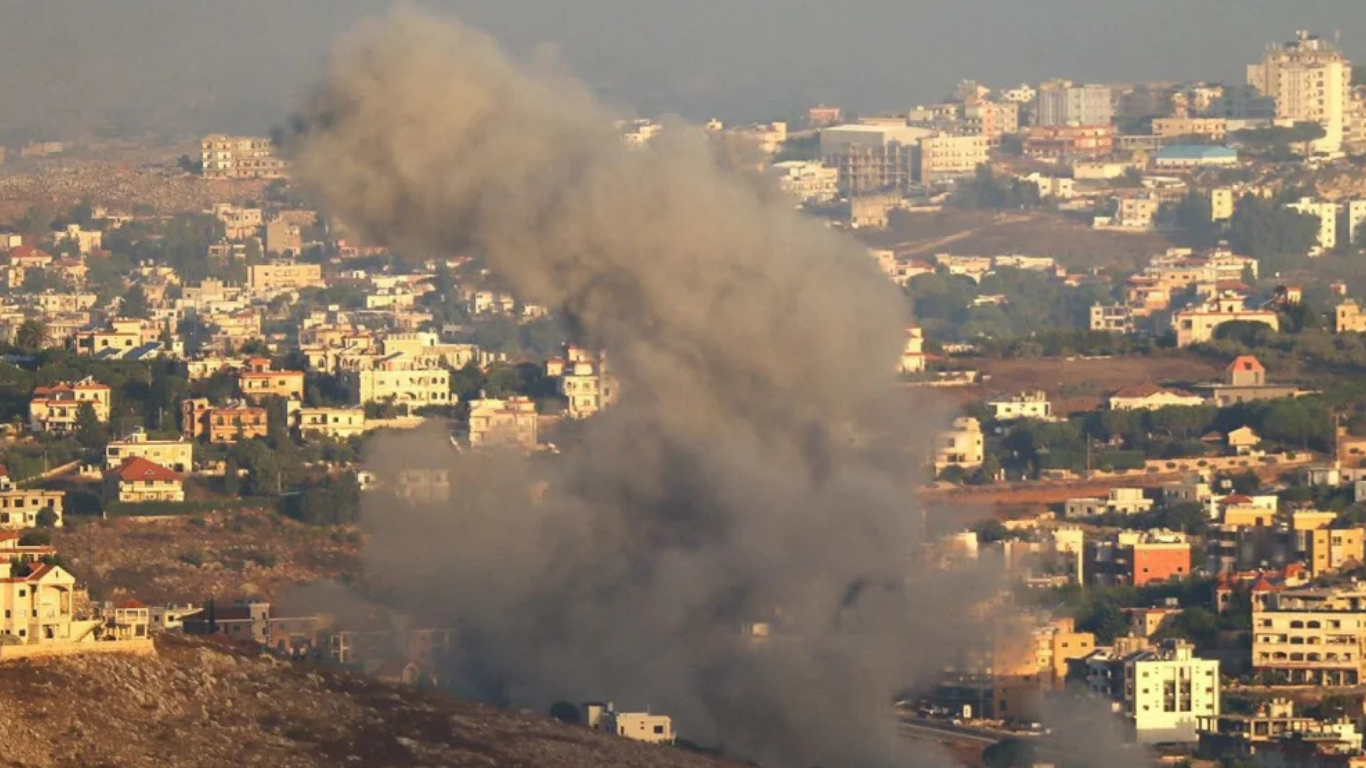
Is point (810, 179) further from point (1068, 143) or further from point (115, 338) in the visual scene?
point (115, 338)

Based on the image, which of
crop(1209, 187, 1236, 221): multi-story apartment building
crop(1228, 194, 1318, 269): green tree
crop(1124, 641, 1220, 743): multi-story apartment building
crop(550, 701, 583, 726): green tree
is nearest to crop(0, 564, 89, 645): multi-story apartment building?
crop(550, 701, 583, 726): green tree

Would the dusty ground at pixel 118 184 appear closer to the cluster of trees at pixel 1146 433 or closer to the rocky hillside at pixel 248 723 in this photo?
the cluster of trees at pixel 1146 433

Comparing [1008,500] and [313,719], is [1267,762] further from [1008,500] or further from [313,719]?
[1008,500]

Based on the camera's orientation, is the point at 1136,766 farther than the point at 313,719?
Yes

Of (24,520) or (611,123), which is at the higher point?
(611,123)

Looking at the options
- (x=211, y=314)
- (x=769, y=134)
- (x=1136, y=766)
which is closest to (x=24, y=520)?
(x=1136, y=766)

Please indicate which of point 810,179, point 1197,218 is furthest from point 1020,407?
point 810,179

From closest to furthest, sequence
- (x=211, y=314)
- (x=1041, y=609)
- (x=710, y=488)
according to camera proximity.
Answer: (x=710, y=488)
(x=1041, y=609)
(x=211, y=314)

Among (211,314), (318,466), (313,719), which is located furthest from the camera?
(211,314)
